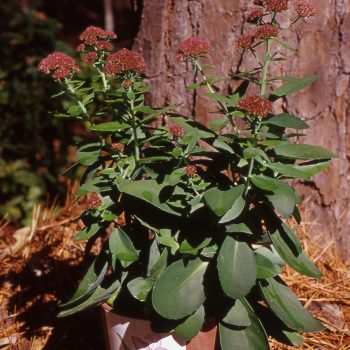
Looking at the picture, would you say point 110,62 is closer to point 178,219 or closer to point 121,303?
point 178,219

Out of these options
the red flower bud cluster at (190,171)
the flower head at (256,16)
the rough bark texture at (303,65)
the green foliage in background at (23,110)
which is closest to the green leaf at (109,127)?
the red flower bud cluster at (190,171)

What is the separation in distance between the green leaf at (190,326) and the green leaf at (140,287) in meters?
0.13

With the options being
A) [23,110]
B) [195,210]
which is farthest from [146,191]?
[23,110]

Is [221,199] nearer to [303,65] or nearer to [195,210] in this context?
[195,210]

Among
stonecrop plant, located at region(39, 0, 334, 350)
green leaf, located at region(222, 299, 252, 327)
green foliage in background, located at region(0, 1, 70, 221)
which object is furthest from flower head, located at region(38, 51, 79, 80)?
green foliage in background, located at region(0, 1, 70, 221)

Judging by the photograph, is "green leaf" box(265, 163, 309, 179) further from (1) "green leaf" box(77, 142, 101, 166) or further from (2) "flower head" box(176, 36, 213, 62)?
(1) "green leaf" box(77, 142, 101, 166)

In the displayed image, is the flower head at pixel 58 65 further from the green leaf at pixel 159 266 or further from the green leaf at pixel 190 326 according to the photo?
the green leaf at pixel 190 326

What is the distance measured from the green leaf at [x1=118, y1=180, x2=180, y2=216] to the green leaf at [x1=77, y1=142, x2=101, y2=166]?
16 centimetres

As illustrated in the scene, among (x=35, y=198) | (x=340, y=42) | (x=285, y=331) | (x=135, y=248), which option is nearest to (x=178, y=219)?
(x=135, y=248)

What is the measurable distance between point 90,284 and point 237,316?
A: 417 millimetres

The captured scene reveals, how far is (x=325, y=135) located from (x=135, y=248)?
1.04 m

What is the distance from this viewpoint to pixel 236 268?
1.36m

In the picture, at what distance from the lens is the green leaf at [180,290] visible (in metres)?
1.37

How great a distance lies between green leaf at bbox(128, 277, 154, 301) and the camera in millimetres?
1465
